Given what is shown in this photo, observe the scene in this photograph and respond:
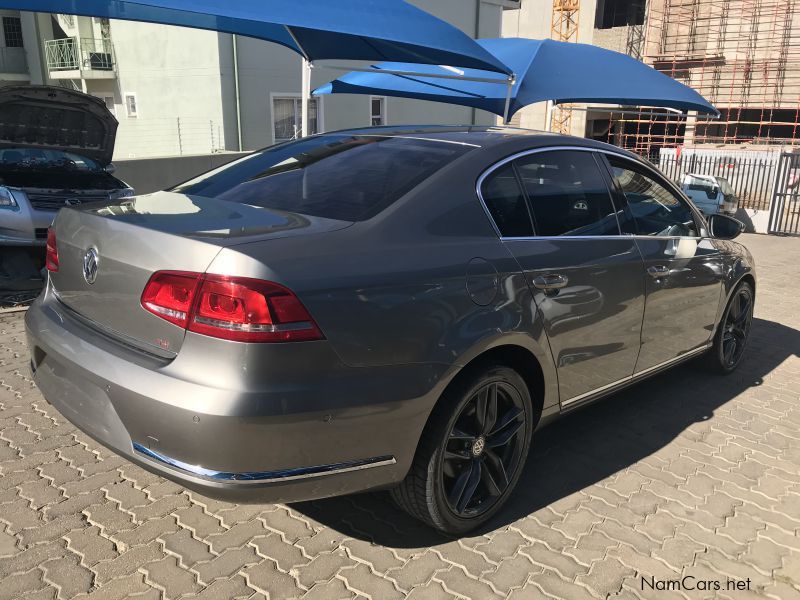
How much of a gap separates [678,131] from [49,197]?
1269 inches

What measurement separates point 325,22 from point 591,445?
3.35m

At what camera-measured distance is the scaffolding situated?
28797mm

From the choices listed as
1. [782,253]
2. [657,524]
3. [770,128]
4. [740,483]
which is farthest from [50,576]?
[770,128]

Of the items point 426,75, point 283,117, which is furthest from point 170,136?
point 426,75

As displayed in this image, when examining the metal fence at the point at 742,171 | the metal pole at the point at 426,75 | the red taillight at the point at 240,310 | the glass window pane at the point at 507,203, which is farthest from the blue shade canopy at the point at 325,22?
the metal fence at the point at 742,171

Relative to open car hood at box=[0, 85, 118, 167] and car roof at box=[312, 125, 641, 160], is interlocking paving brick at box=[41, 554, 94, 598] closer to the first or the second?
car roof at box=[312, 125, 641, 160]

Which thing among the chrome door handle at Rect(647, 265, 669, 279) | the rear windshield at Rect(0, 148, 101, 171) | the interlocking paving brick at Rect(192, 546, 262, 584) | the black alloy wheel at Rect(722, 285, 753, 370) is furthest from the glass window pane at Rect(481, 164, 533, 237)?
the rear windshield at Rect(0, 148, 101, 171)

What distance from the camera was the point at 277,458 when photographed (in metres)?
2.13

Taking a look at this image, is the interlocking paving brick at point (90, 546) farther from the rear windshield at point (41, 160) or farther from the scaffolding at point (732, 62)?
the scaffolding at point (732, 62)

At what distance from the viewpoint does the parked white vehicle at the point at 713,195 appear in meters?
14.1

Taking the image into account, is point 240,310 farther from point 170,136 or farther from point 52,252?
point 170,136

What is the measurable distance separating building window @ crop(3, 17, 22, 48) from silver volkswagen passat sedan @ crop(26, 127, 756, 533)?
1035 inches

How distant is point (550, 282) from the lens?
2930 mm

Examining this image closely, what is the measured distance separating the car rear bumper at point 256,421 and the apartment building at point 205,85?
44.3ft
